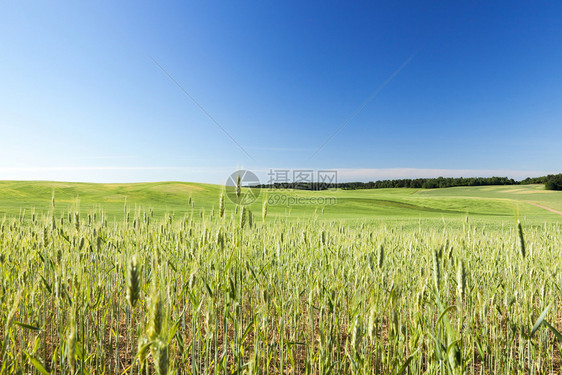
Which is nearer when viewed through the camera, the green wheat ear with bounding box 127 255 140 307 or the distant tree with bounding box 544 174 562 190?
the green wheat ear with bounding box 127 255 140 307

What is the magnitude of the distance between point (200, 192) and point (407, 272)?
28127mm

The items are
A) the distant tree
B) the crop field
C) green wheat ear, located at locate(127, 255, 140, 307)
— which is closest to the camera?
green wheat ear, located at locate(127, 255, 140, 307)

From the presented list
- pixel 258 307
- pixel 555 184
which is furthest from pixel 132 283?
pixel 555 184

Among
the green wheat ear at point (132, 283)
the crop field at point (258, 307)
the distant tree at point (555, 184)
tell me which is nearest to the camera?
the green wheat ear at point (132, 283)

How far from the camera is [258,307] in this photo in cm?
250

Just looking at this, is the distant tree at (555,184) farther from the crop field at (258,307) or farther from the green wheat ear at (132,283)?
the green wheat ear at (132,283)

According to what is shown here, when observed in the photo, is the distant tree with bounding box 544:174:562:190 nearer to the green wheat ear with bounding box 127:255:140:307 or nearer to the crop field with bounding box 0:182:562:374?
the crop field with bounding box 0:182:562:374

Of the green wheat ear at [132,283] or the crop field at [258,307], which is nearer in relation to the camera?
the green wheat ear at [132,283]

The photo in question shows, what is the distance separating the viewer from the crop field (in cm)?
144

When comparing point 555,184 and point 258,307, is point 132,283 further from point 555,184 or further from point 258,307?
point 555,184

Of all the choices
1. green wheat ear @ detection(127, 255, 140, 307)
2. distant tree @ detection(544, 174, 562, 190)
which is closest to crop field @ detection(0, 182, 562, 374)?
green wheat ear @ detection(127, 255, 140, 307)

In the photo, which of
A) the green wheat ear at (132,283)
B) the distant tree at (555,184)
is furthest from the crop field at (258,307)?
the distant tree at (555,184)

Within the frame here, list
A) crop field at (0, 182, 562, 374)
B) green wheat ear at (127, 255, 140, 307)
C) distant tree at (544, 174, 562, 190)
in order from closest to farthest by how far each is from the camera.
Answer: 1. green wheat ear at (127, 255, 140, 307)
2. crop field at (0, 182, 562, 374)
3. distant tree at (544, 174, 562, 190)

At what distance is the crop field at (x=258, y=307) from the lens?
1.44 metres
